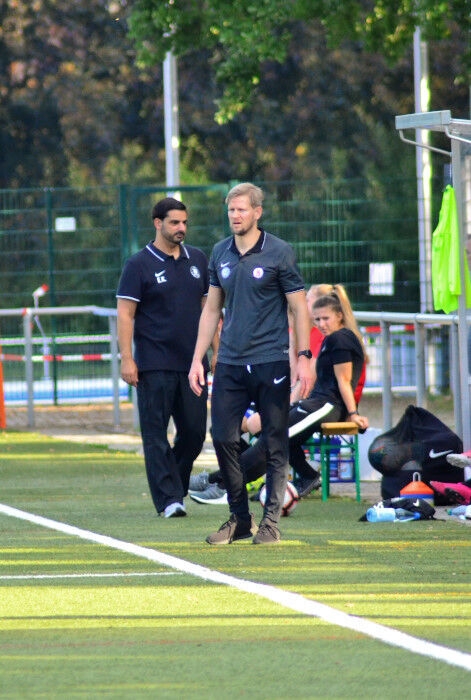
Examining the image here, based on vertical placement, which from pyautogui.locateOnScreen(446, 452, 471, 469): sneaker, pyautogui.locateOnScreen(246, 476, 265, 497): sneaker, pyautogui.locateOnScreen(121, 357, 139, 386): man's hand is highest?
pyautogui.locateOnScreen(121, 357, 139, 386): man's hand

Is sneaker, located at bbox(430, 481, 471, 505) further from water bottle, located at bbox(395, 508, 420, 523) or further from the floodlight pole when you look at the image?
the floodlight pole

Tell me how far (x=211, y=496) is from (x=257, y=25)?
922 centimetres

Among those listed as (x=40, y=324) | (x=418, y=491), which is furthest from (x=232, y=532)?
(x=40, y=324)

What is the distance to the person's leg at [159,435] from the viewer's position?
10.8 m

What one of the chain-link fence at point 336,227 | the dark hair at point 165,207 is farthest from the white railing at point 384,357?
the dark hair at point 165,207

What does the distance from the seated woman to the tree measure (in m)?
8.01

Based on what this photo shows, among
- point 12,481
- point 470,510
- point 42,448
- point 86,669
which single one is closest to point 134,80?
point 42,448

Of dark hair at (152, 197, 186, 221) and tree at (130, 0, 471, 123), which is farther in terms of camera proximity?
tree at (130, 0, 471, 123)

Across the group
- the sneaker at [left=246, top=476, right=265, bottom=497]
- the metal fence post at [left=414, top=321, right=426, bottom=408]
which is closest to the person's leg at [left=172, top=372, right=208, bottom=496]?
the sneaker at [left=246, top=476, right=265, bottom=497]

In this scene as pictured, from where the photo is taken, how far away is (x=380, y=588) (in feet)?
25.6

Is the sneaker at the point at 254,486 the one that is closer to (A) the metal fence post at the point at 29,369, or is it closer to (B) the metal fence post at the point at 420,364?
(B) the metal fence post at the point at 420,364

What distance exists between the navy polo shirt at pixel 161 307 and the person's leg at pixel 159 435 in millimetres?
94

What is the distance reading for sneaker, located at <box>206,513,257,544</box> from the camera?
9.48m

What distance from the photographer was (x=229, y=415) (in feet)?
30.9
